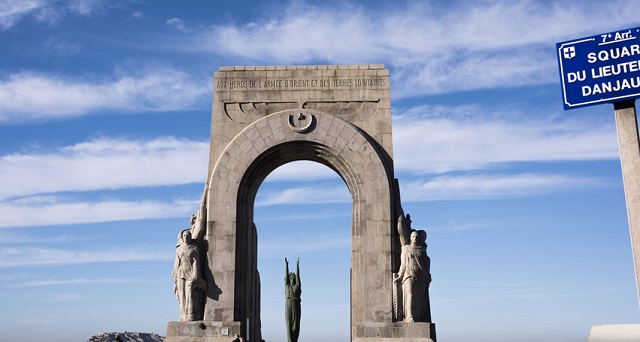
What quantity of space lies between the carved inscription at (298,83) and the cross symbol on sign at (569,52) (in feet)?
Result: 30.3

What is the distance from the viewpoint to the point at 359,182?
76.9 feet

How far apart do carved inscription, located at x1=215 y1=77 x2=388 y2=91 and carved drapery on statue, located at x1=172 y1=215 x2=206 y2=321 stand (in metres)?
5.57

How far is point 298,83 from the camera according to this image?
2445cm

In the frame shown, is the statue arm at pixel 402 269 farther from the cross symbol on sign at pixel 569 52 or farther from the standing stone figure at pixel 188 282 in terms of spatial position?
the cross symbol on sign at pixel 569 52

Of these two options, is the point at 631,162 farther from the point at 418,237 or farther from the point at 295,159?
the point at 295,159

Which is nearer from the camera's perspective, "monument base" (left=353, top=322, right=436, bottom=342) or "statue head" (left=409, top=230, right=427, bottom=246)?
"monument base" (left=353, top=322, right=436, bottom=342)

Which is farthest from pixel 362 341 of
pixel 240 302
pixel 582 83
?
pixel 582 83

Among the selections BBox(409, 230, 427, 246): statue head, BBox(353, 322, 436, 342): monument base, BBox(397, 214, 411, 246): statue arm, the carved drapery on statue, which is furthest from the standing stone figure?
BBox(409, 230, 427, 246): statue head

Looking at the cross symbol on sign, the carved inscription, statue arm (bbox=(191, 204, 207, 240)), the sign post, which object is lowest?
statue arm (bbox=(191, 204, 207, 240))

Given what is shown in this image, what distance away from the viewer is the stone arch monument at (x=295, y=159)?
2234 centimetres

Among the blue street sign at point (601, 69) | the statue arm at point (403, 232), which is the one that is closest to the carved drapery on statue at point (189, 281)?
the statue arm at point (403, 232)

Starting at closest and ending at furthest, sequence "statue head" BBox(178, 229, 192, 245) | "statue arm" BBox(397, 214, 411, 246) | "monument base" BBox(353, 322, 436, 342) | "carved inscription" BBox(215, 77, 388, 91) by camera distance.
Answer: "monument base" BBox(353, 322, 436, 342) < "statue arm" BBox(397, 214, 411, 246) < "statue head" BBox(178, 229, 192, 245) < "carved inscription" BBox(215, 77, 388, 91)

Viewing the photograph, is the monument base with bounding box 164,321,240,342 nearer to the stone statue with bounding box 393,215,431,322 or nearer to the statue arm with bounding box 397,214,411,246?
the stone statue with bounding box 393,215,431,322

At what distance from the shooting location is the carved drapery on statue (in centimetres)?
2234
